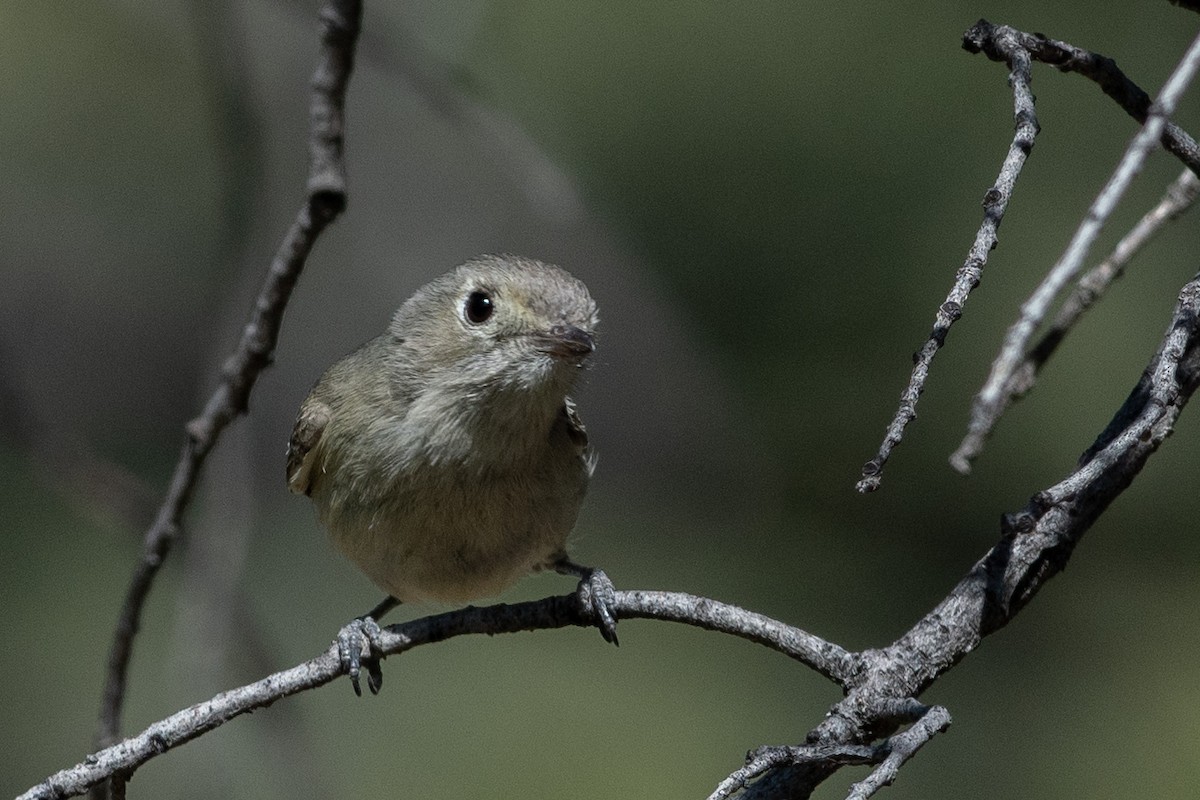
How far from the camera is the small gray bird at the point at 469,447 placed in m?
3.11

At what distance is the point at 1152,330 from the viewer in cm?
566

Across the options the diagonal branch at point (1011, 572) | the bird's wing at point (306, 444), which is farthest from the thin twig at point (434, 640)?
the bird's wing at point (306, 444)

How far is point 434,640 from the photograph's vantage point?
2.58 metres

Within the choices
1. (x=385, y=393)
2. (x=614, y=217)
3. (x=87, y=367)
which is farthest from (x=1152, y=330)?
(x=87, y=367)

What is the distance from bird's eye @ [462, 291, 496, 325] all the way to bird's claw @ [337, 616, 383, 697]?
0.74 m

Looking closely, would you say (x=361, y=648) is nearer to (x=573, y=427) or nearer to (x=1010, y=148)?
(x=573, y=427)

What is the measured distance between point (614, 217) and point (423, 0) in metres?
2.58

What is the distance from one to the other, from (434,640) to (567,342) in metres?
0.76

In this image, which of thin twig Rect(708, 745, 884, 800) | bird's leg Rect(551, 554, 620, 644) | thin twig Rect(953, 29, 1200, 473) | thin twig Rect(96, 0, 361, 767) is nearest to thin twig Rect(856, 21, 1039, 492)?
thin twig Rect(953, 29, 1200, 473)

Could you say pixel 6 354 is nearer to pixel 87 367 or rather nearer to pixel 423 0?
pixel 423 0

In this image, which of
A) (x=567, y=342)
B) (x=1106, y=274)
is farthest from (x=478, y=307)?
(x=1106, y=274)

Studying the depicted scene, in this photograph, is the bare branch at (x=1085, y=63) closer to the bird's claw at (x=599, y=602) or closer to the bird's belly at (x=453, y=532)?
the bird's claw at (x=599, y=602)

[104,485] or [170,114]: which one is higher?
[170,114]

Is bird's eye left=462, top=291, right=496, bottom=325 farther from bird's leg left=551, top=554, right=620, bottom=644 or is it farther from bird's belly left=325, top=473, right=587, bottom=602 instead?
bird's leg left=551, top=554, right=620, bottom=644
